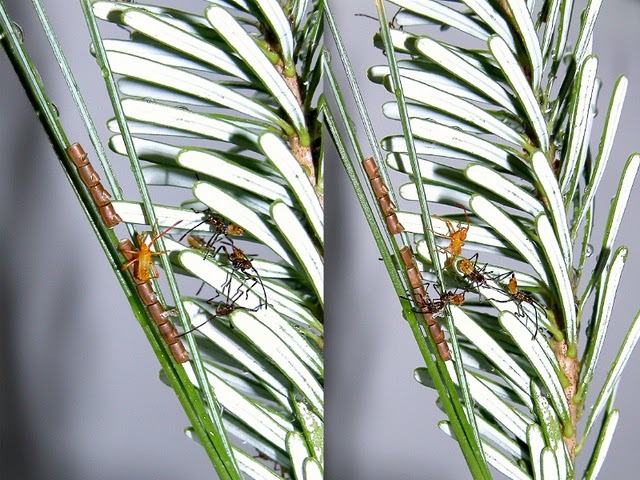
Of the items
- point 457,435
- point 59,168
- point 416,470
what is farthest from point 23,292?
point 416,470

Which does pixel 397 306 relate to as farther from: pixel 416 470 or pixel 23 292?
pixel 23 292

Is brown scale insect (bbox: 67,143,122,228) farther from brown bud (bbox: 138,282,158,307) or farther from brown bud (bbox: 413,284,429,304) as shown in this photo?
brown bud (bbox: 413,284,429,304)

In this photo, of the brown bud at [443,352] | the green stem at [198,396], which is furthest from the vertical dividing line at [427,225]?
the green stem at [198,396]

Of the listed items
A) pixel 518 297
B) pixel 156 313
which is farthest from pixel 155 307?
pixel 518 297

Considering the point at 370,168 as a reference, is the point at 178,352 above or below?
below

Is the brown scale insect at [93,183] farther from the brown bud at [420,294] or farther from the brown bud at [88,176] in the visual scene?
the brown bud at [420,294]

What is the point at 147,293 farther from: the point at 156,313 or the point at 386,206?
the point at 386,206
